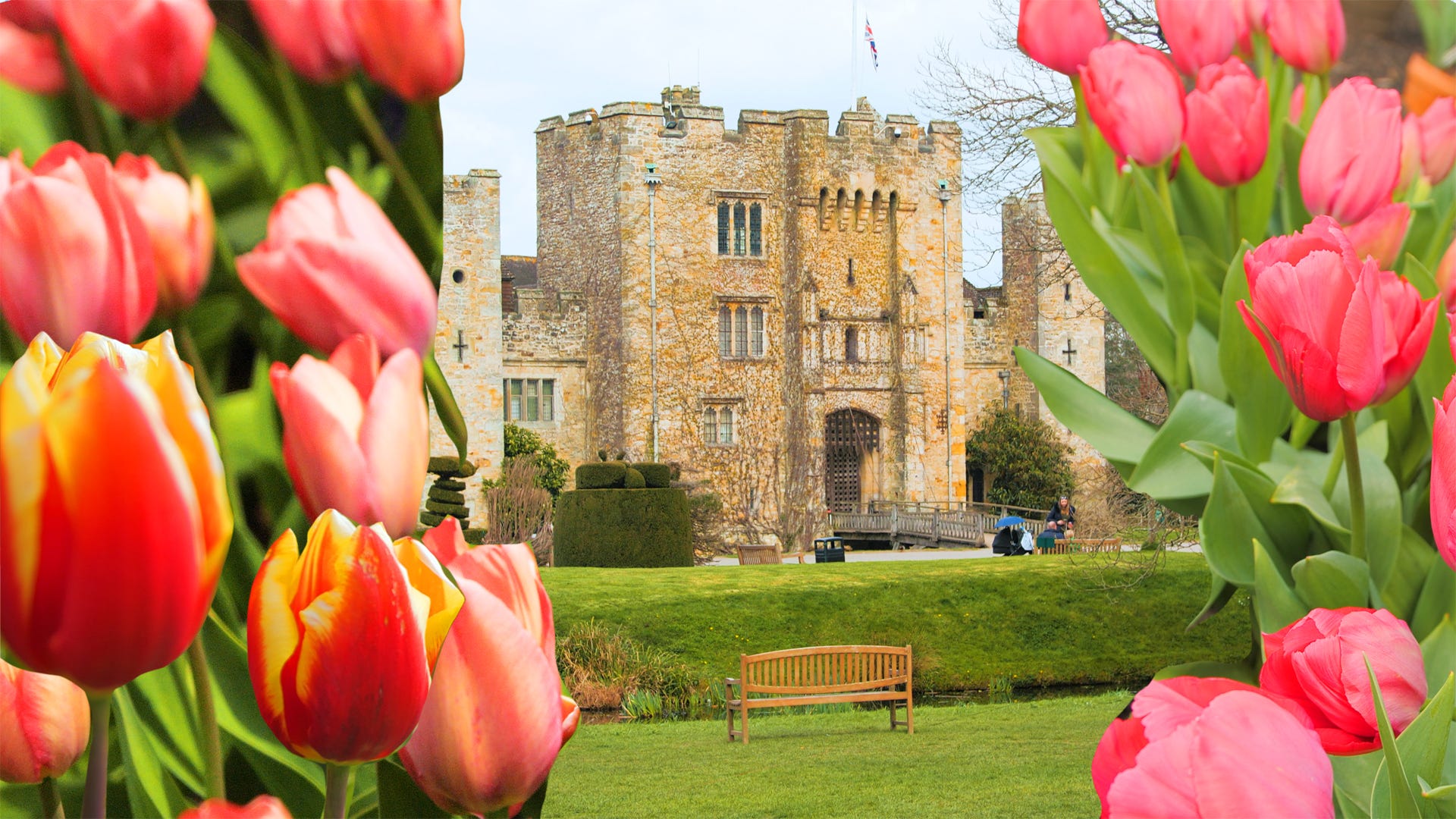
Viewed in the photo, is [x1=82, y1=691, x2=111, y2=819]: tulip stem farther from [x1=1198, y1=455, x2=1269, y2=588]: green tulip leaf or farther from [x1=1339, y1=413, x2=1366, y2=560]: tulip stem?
[x1=1198, y1=455, x2=1269, y2=588]: green tulip leaf

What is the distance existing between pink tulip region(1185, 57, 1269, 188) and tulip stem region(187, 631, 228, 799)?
945mm

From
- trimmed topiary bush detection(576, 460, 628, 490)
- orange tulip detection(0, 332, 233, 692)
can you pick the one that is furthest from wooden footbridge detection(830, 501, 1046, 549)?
orange tulip detection(0, 332, 233, 692)

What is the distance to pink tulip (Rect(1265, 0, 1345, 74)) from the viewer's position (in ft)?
3.83

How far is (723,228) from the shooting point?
20797mm

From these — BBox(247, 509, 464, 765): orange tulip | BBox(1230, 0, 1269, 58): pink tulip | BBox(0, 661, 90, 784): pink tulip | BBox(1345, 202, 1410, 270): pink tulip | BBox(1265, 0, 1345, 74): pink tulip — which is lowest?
BBox(0, 661, 90, 784): pink tulip

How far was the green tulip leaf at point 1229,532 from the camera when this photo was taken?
1035 millimetres

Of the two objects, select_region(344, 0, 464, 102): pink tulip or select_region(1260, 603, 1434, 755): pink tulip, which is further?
select_region(1260, 603, 1434, 755): pink tulip

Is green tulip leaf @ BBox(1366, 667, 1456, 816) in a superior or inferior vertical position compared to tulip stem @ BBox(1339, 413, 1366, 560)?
inferior

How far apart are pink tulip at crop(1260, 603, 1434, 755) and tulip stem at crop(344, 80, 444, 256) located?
463mm

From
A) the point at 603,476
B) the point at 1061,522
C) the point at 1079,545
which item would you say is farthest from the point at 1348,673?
the point at 1061,522

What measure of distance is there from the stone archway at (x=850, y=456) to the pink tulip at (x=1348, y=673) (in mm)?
20248

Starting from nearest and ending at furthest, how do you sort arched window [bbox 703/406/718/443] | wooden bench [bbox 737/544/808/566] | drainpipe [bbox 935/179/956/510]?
wooden bench [bbox 737/544/808/566] → arched window [bbox 703/406/718/443] → drainpipe [bbox 935/179/956/510]

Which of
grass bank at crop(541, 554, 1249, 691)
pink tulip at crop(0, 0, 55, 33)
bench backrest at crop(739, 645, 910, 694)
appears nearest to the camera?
pink tulip at crop(0, 0, 55, 33)

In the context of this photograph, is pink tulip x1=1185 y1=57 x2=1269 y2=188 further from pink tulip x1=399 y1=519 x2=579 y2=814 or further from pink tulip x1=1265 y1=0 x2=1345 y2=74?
pink tulip x1=399 y1=519 x2=579 y2=814
